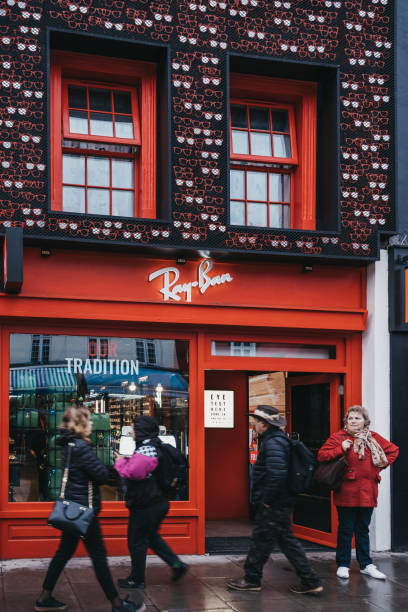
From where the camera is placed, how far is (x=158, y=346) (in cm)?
991

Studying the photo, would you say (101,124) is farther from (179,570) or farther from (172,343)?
(179,570)

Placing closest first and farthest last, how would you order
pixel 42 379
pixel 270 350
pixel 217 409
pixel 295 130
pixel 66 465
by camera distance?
1. pixel 66 465
2. pixel 42 379
3. pixel 270 350
4. pixel 295 130
5. pixel 217 409

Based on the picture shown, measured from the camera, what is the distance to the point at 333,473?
846 cm

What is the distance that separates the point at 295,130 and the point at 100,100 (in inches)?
108

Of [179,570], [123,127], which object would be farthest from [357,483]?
[123,127]

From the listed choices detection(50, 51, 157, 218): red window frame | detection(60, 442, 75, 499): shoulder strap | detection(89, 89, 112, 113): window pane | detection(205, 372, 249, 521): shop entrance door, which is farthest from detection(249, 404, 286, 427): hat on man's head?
detection(205, 372, 249, 521): shop entrance door

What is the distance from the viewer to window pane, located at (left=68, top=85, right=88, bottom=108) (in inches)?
393

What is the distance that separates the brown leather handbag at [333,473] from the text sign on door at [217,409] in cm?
312

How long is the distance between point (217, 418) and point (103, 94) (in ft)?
16.3

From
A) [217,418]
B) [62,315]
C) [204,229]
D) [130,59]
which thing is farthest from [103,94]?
[217,418]

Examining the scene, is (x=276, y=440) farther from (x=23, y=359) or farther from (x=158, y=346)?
(x=23, y=359)

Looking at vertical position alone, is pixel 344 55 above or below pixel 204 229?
above

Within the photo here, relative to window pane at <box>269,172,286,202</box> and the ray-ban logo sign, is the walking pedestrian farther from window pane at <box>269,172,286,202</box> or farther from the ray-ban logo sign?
window pane at <box>269,172,286,202</box>

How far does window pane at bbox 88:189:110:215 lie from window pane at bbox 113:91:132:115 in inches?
43.4
